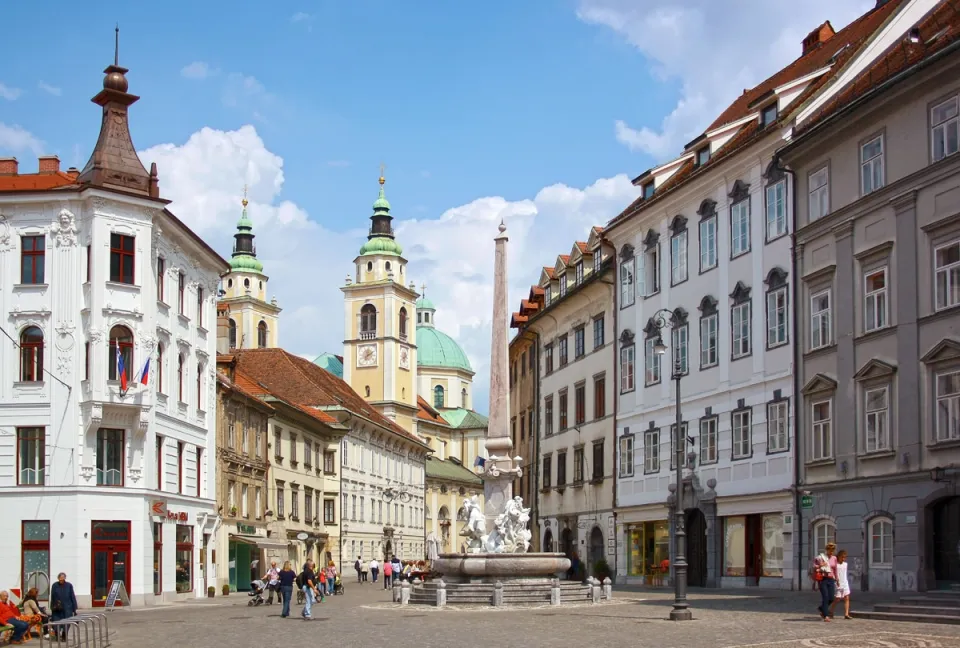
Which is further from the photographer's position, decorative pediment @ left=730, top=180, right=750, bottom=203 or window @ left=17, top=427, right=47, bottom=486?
decorative pediment @ left=730, top=180, right=750, bottom=203

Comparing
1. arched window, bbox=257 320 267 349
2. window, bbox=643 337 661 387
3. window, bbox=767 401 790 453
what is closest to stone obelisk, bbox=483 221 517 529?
window, bbox=767 401 790 453

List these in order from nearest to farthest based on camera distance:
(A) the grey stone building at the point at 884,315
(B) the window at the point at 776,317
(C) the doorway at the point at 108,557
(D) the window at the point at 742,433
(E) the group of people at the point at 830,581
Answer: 1. (E) the group of people at the point at 830,581
2. (A) the grey stone building at the point at 884,315
3. (B) the window at the point at 776,317
4. (C) the doorway at the point at 108,557
5. (D) the window at the point at 742,433

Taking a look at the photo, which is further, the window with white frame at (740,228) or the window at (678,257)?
the window at (678,257)

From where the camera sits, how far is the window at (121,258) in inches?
1674

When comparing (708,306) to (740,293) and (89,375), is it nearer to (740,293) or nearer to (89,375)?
(740,293)

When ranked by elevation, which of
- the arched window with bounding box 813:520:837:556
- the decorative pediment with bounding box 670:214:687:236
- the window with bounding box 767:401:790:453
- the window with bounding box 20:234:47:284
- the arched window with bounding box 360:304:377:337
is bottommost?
the arched window with bounding box 813:520:837:556

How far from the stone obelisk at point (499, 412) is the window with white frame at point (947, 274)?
12.2m

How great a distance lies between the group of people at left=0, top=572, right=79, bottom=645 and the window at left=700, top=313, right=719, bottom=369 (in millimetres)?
23695

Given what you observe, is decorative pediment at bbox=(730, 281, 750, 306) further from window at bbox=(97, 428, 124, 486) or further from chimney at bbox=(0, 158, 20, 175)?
chimney at bbox=(0, 158, 20, 175)

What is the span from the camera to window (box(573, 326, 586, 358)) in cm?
5762

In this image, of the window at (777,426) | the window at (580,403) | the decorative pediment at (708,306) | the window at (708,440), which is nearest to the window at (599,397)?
the window at (580,403)

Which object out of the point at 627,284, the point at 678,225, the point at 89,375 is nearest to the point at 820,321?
the point at 678,225

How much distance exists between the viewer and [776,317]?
129 ft

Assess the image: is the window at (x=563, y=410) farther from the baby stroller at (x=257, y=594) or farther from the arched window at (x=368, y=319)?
the arched window at (x=368, y=319)
